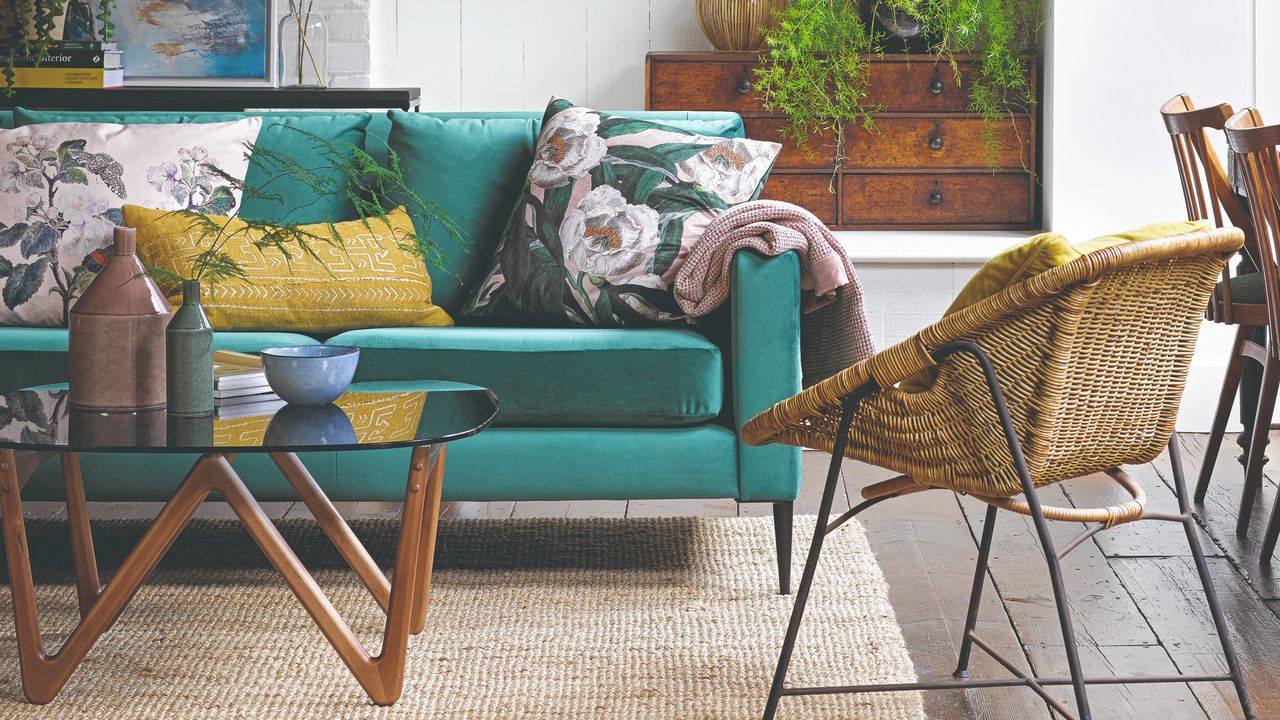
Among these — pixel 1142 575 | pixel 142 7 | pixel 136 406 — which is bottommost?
pixel 1142 575

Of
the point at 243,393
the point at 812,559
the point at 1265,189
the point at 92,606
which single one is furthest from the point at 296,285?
the point at 1265,189

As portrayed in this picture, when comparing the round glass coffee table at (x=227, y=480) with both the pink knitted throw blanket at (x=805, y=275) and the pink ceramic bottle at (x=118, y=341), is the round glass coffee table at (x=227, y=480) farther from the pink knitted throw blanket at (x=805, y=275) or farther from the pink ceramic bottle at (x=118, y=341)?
the pink knitted throw blanket at (x=805, y=275)

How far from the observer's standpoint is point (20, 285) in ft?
8.26

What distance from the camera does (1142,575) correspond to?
238 centimetres

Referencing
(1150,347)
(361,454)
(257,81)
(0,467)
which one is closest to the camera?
(1150,347)

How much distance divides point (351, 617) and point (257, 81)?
260 cm

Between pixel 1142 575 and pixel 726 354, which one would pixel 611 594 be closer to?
pixel 726 354

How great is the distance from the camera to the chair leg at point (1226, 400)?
2746mm

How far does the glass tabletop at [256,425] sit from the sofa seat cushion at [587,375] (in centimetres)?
34

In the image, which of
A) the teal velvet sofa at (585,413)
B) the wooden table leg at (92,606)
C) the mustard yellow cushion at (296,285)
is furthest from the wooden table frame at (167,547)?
the mustard yellow cushion at (296,285)

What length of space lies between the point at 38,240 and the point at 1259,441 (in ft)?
8.69

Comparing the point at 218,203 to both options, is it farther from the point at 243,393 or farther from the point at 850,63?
the point at 850,63

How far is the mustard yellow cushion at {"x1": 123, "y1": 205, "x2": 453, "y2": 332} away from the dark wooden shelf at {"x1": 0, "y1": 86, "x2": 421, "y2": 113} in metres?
1.28

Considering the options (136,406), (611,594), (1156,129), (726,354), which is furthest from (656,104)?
(136,406)
